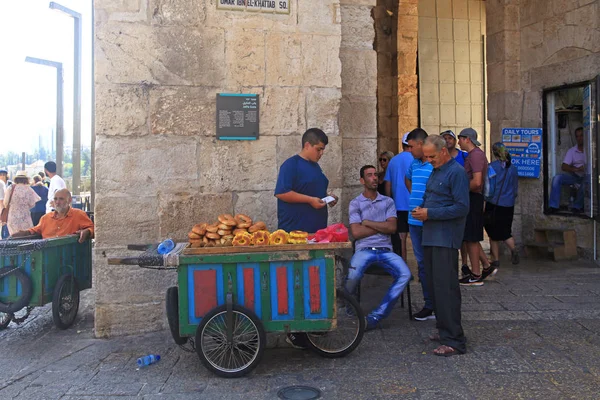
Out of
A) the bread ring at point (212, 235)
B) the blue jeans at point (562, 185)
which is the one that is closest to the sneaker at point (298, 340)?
the bread ring at point (212, 235)

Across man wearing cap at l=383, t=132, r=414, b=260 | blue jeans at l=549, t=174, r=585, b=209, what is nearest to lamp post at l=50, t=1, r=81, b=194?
man wearing cap at l=383, t=132, r=414, b=260

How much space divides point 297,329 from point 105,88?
2818 mm

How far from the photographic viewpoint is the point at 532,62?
348 inches

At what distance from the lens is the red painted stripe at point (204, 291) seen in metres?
4.12

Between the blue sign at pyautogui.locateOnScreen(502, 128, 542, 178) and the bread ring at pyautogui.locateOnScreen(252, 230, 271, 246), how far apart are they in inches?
234

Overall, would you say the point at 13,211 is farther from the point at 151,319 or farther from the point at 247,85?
the point at 247,85

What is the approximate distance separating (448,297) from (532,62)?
579cm

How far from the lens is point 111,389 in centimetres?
397

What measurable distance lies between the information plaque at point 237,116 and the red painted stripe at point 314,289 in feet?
5.79

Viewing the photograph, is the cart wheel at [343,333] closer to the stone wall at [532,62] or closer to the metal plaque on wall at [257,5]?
the metal plaque on wall at [257,5]

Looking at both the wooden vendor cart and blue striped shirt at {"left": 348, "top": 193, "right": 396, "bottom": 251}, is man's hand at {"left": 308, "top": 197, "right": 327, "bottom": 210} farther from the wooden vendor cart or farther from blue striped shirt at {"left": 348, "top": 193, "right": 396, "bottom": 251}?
blue striped shirt at {"left": 348, "top": 193, "right": 396, "bottom": 251}

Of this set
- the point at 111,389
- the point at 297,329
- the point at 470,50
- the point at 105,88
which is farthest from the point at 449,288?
the point at 470,50

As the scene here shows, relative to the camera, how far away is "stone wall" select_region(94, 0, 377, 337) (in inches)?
205

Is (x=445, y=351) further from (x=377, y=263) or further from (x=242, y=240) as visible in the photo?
(x=242, y=240)
